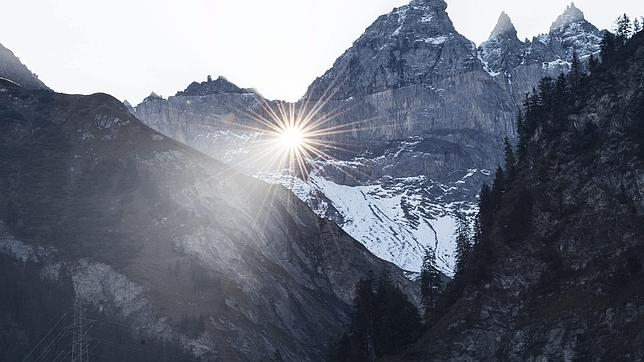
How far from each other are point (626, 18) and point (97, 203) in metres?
103

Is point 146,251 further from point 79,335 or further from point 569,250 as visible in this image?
point 569,250

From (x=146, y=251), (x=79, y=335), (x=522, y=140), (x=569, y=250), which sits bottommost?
(x=79, y=335)

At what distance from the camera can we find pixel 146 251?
140 metres

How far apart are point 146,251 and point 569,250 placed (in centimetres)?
7862

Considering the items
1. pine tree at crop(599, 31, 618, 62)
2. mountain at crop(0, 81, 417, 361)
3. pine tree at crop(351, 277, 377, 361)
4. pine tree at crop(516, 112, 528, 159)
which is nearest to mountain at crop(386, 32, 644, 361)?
pine tree at crop(599, 31, 618, 62)

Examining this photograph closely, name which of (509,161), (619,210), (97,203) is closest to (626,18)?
(509,161)

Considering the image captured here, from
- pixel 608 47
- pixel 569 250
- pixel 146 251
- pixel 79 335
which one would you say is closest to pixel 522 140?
pixel 608 47

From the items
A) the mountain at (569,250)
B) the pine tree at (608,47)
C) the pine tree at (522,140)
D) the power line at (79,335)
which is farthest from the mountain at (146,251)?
the pine tree at (608,47)

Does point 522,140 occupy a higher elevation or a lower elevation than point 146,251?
higher

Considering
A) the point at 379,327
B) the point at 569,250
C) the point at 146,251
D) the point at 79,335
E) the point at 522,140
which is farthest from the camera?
the point at 146,251

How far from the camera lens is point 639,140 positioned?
305 ft

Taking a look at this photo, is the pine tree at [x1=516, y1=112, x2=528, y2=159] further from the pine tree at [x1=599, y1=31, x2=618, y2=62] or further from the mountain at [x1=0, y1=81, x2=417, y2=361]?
the mountain at [x1=0, y1=81, x2=417, y2=361]

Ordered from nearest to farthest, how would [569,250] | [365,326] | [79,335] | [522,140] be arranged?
1. [569,250]
2. [365,326]
3. [79,335]
4. [522,140]

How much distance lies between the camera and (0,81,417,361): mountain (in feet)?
399
